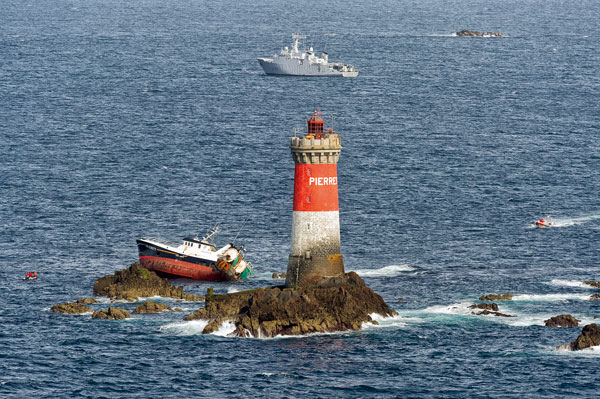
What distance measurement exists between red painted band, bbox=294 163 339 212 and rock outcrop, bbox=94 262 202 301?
17.4 m

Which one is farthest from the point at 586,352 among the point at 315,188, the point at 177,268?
the point at 177,268

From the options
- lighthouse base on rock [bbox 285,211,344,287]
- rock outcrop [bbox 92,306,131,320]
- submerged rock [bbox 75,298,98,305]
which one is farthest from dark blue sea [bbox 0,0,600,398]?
lighthouse base on rock [bbox 285,211,344,287]

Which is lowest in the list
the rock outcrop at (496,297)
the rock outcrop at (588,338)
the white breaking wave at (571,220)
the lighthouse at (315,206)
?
the rock outcrop at (588,338)

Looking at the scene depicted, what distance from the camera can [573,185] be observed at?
533ft

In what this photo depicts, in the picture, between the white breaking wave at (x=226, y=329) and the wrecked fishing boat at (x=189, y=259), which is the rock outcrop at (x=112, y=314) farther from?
the wrecked fishing boat at (x=189, y=259)

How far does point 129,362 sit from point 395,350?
752 inches

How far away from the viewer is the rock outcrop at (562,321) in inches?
3858

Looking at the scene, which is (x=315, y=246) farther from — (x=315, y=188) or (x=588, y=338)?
(x=588, y=338)

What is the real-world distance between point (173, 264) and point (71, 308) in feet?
60.9

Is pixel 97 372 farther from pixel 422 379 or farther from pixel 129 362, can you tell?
pixel 422 379

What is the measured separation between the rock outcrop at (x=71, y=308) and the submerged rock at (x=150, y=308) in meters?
4.25

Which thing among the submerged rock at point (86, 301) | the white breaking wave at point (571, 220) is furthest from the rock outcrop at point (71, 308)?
the white breaking wave at point (571, 220)

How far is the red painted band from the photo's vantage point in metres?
96.1

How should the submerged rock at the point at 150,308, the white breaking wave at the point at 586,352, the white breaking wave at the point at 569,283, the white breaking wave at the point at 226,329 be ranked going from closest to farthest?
the white breaking wave at the point at 586,352 < the white breaking wave at the point at 226,329 < the submerged rock at the point at 150,308 < the white breaking wave at the point at 569,283
